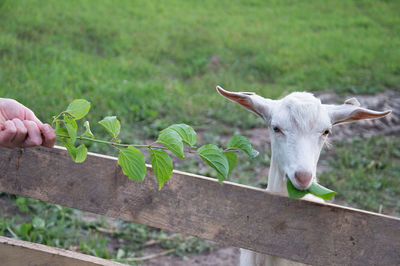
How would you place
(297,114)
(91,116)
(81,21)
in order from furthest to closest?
(81,21), (91,116), (297,114)

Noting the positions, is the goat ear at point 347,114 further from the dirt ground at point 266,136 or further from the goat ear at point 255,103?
the dirt ground at point 266,136

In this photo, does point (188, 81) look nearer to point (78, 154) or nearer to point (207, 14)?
point (207, 14)

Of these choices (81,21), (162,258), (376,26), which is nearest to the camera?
(162,258)

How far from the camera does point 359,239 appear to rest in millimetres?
1825

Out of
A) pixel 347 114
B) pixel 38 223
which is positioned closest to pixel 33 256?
pixel 347 114

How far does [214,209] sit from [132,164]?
41cm

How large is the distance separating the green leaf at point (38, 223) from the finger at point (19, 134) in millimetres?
2113

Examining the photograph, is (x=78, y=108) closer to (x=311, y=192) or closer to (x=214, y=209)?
(x=214, y=209)

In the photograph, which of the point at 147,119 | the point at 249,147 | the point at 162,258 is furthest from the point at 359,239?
the point at 147,119

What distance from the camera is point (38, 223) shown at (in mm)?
3775

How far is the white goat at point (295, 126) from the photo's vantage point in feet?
7.22

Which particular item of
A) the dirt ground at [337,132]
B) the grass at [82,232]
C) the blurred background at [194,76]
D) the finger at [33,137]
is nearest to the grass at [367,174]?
the blurred background at [194,76]

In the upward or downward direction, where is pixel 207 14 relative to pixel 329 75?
upward

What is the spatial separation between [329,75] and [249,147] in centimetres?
674
